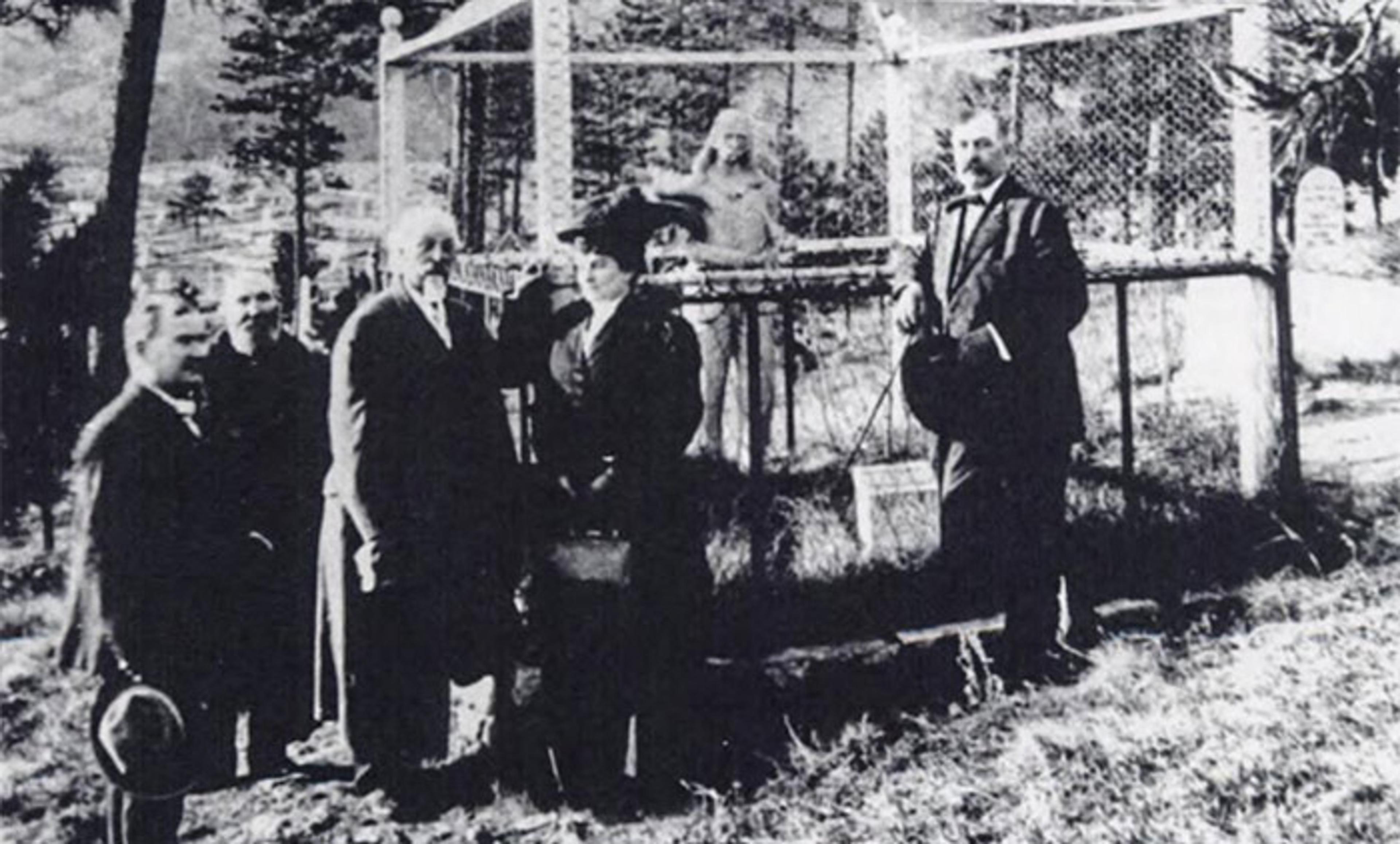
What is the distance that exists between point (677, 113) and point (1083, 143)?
103cm

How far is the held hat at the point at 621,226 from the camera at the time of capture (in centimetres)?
269

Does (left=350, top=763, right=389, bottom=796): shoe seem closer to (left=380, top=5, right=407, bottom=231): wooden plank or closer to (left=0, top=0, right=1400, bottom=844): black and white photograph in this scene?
(left=0, top=0, right=1400, bottom=844): black and white photograph

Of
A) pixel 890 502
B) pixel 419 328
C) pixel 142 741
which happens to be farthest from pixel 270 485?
pixel 890 502

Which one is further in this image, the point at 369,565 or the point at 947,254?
the point at 947,254

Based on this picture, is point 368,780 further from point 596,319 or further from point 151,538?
point 596,319

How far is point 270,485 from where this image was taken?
248 centimetres

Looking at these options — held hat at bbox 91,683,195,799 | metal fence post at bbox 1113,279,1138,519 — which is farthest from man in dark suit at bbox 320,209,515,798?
metal fence post at bbox 1113,279,1138,519

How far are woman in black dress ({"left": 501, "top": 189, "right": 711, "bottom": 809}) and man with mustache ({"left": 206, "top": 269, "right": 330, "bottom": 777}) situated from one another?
38 centimetres

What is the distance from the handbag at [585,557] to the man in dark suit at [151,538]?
1.85 ft

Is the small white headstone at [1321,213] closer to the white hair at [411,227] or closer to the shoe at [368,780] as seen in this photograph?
the white hair at [411,227]

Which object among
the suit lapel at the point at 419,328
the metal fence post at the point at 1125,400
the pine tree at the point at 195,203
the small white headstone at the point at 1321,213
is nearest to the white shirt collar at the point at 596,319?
the suit lapel at the point at 419,328

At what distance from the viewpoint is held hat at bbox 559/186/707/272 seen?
2689 mm

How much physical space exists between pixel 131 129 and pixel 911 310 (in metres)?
1.54

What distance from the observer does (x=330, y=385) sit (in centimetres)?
252
